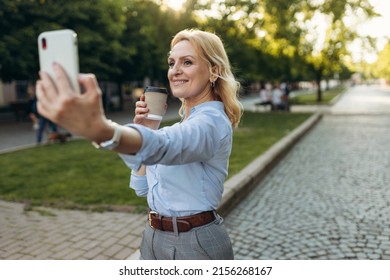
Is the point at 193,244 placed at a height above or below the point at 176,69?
below

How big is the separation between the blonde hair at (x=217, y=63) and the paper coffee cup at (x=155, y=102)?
24 centimetres

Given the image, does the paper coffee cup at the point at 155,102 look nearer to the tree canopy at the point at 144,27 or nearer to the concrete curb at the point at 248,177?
the concrete curb at the point at 248,177

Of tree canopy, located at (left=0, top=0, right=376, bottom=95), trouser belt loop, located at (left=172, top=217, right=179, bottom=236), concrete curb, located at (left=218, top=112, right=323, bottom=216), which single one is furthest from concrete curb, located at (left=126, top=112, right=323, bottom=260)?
tree canopy, located at (left=0, top=0, right=376, bottom=95)

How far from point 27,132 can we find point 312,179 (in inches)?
496

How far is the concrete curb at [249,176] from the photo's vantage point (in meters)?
5.49

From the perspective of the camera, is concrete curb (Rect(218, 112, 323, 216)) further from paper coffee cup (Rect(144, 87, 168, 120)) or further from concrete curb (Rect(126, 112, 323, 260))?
paper coffee cup (Rect(144, 87, 168, 120))

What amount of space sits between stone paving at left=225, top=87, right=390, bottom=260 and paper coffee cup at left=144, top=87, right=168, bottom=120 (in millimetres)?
2720

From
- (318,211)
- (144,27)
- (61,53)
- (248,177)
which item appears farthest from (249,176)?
(144,27)

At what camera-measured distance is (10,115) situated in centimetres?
2306

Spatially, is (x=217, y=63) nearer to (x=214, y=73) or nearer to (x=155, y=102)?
(x=214, y=73)

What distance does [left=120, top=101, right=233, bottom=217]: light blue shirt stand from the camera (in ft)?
4.29

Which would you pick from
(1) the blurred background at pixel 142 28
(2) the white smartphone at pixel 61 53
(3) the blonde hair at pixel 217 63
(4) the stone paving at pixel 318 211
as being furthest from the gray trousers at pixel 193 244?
(1) the blurred background at pixel 142 28

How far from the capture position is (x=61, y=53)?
1015mm

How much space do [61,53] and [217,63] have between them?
0.83 m
